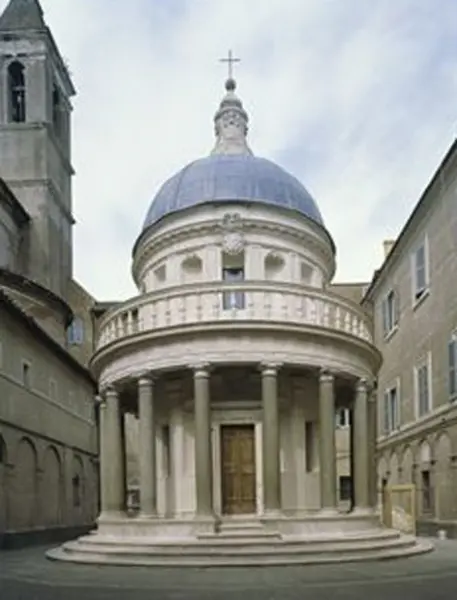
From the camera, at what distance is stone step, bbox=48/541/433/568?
21391 millimetres

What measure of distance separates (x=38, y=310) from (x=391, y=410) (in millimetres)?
17035

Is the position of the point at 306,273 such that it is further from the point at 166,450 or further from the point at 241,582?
the point at 241,582

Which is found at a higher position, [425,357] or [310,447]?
[425,357]

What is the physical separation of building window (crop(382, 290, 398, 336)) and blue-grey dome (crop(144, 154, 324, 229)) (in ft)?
36.7

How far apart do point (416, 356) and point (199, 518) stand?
16.2m

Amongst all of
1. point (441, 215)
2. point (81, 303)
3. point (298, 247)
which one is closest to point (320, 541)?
point (298, 247)

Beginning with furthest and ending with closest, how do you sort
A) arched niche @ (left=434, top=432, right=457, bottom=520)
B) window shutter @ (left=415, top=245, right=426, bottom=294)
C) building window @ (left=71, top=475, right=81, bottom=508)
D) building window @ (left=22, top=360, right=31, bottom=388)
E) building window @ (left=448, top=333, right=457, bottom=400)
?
building window @ (left=71, top=475, right=81, bottom=508) < window shutter @ (left=415, top=245, right=426, bottom=294) < building window @ (left=22, top=360, right=31, bottom=388) < arched niche @ (left=434, top=432, right=457, bottom=520) < building window @ (left=448, top=333, right=457, bottom=400)

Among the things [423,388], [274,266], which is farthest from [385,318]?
[274,266]

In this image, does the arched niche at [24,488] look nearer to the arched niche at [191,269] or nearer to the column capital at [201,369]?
the arched niche at [191,269]

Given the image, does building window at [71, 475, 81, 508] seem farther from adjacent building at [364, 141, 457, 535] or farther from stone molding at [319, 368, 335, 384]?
stone molding at [319, 368, 335, 384]

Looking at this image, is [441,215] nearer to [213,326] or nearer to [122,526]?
[213,326]

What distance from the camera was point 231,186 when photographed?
29.4m

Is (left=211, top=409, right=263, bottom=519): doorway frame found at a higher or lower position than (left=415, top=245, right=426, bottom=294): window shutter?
lower

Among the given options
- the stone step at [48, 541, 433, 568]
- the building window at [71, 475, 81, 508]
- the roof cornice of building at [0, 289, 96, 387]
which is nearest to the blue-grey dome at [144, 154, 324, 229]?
the roof cornice of building at [0, 289, 96, 387]
